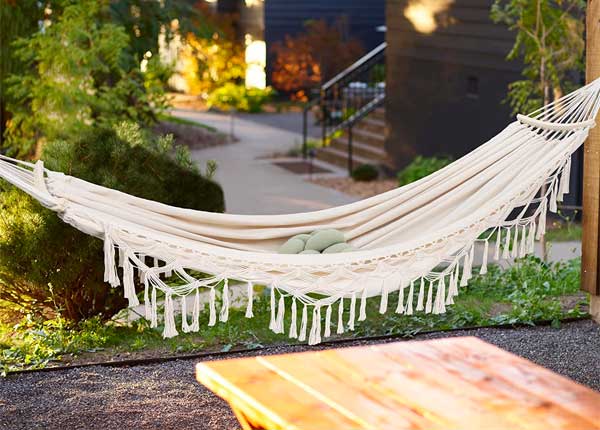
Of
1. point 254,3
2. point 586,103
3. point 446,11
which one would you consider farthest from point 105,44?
point 254,3

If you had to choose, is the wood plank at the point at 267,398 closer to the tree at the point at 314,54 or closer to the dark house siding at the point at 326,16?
the tree at the point at 314,54

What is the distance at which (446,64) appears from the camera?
8.92 meters

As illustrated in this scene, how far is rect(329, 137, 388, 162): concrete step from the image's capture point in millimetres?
10031

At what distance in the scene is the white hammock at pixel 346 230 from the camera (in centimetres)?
348

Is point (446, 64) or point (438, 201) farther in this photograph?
point (446, 64)

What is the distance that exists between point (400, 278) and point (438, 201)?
21.0 inches

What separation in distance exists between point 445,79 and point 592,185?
15.5 ft

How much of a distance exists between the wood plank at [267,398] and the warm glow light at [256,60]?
14.5m

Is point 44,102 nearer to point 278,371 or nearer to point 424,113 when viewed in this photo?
point 424,113

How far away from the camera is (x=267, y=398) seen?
253cm

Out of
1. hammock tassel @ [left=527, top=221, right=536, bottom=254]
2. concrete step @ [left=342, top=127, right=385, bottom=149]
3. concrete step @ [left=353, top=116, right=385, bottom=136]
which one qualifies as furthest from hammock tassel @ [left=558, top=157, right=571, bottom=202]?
concrete step @ [left=353, top=116, right=385, bottom=136]

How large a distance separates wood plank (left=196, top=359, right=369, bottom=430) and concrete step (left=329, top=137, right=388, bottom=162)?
7293 millimetres

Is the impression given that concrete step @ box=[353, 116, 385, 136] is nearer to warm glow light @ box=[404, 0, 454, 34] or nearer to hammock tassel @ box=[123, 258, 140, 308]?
warm glow light @ box=[404, 0, 454, 34]

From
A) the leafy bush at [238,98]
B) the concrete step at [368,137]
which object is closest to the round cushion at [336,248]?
the concrete step at [368,137]
